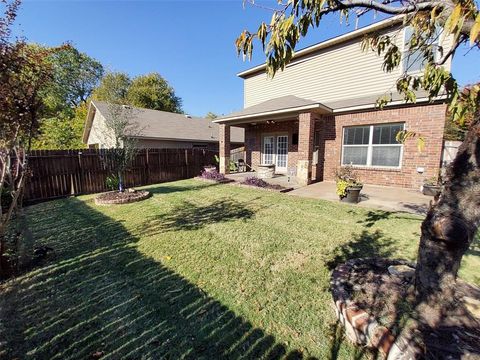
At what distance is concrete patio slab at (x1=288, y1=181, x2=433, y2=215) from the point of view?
635 centimetres

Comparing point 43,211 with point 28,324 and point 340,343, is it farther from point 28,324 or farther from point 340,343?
point 340,343

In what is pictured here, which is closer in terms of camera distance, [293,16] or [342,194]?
[293,16]

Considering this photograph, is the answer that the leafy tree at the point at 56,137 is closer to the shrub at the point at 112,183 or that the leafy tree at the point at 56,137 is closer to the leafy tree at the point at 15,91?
the shrub at the point at 112,183

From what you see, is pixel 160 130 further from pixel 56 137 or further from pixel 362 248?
pixel 362 248

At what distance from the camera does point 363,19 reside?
8.13 feet

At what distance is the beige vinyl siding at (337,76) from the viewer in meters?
10.0

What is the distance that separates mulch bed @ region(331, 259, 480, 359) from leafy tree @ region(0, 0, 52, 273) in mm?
4616

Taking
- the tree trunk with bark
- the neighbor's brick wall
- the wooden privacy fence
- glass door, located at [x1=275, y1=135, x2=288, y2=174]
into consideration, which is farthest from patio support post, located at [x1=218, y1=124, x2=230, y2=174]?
the tree trunk with bark

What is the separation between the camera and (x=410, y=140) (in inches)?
332

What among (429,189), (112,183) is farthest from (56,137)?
(429,189)

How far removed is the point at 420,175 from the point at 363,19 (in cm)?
828

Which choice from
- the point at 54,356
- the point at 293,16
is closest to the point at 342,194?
the point at 293,16

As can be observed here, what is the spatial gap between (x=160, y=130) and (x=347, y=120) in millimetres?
12379

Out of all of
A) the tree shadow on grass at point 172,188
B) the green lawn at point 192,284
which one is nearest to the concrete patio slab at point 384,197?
the green lawn at point 192,284
